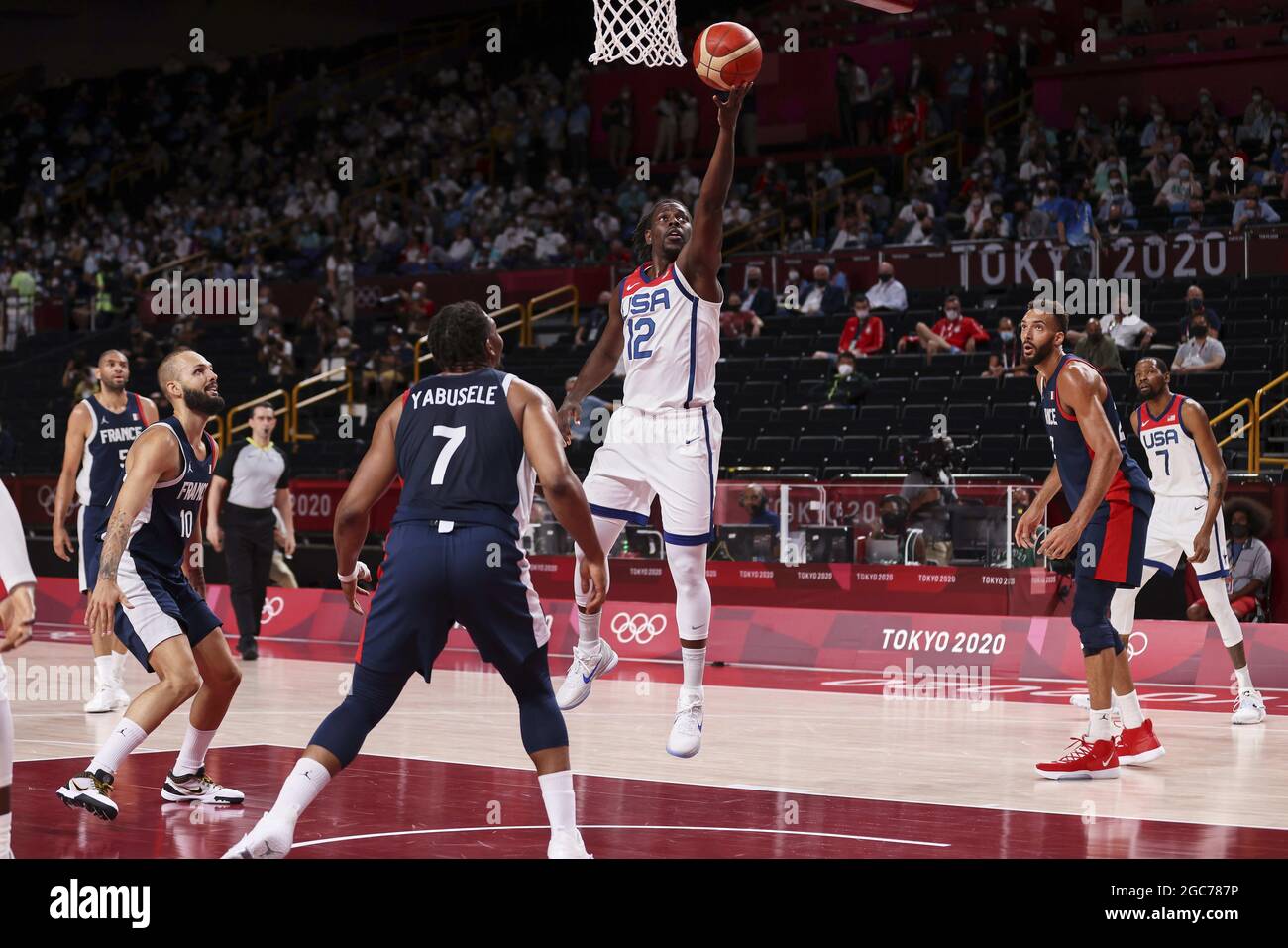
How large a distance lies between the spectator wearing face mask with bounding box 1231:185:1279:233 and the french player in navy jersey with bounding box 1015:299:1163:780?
40.2ft

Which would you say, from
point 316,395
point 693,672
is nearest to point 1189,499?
point 693,672

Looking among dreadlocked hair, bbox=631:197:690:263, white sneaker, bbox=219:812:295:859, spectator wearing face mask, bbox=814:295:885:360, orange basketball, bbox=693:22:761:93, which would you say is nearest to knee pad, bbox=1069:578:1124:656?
dreadlocked hair, bbox=631:197:690:263

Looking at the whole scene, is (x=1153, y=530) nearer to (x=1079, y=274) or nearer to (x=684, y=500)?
(x=684, y=500)

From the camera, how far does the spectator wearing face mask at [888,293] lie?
20.5 metres

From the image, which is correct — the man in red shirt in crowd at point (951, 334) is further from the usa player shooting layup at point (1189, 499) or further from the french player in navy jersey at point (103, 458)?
the french player in navy jersey at point (103, 458)

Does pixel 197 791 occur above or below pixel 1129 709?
below

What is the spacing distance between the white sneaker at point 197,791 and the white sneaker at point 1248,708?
6.68 m

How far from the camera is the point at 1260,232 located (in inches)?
751

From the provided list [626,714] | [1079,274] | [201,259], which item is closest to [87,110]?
[201,259]

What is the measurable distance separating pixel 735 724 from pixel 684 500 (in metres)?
3.10

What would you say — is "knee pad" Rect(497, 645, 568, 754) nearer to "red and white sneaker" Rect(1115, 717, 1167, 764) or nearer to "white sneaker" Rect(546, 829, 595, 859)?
"white sneaker" Rect(546, 829, 595, 859)

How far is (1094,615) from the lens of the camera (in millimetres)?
8609

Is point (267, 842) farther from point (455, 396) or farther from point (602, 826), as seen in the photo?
point (602, 826)

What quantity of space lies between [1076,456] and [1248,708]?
3.41 metres
